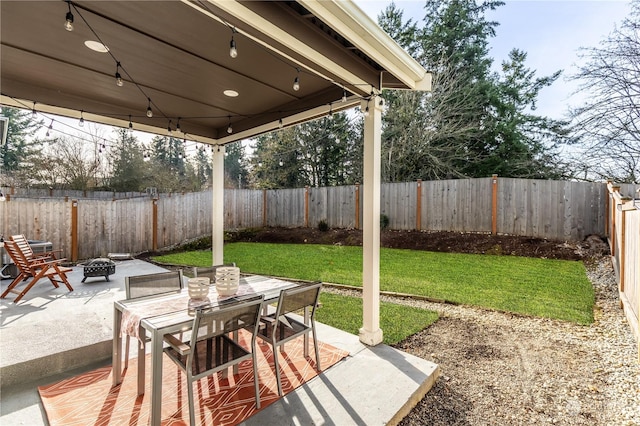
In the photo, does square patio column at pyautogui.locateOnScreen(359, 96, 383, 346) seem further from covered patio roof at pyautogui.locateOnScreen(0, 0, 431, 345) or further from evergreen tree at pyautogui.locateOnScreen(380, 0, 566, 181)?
evergreen tree at pyautogui.locateOnScreen(380, 0, 566, 181)

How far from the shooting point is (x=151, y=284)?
2.62 m

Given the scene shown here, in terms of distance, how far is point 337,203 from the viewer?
995cm

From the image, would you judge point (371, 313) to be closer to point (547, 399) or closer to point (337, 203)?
point (547, 399)

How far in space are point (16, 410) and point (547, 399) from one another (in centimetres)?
377

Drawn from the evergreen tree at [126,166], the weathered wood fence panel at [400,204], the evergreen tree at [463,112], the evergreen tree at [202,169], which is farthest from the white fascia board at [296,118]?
the evergreen tree at [202,169]

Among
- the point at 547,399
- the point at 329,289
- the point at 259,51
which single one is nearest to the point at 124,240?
the point at 329,289

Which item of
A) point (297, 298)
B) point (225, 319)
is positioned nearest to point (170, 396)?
point (225, 319)

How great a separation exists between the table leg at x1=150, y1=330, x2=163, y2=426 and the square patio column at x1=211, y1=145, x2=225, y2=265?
353 cm

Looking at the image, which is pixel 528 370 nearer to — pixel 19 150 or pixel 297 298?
pixel 297 298

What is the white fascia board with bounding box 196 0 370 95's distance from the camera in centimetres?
183

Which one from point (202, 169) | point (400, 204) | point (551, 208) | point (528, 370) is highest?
point (202, 169)

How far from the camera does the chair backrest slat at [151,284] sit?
8.17 ft

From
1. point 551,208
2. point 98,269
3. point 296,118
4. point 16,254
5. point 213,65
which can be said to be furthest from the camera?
point 551,208

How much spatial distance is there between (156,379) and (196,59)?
8.48 ft
